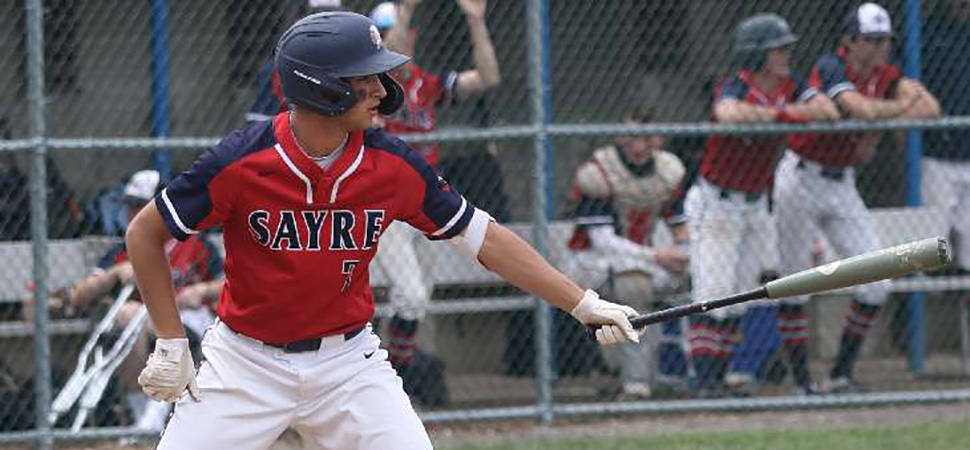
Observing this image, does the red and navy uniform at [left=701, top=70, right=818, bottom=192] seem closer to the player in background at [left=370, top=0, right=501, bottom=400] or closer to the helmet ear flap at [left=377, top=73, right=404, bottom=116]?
the player in background at [left=370, top=0, right=501, bottom=400]

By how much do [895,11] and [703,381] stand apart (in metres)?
2.54

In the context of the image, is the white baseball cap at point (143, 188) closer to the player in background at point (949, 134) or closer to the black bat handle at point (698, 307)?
the black bat handle at point (698, 307)

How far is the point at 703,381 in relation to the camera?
324 inches

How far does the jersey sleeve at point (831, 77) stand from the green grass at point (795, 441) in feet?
5.24

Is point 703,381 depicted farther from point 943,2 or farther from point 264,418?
point 264,418

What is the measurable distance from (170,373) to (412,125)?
366cm

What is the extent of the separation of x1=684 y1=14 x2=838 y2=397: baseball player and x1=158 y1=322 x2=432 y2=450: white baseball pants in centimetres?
377

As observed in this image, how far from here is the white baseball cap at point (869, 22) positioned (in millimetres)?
8117

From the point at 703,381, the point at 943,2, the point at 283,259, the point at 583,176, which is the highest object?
the point at 283,259

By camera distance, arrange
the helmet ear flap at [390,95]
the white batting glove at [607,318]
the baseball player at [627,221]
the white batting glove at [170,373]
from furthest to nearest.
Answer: the baseball player at [627,221] → the helmet ear flap at [390,95] → the white batting glove at [607,318] → the white batting glove at [170,373]

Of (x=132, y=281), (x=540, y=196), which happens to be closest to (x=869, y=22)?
(x=540, y=196)

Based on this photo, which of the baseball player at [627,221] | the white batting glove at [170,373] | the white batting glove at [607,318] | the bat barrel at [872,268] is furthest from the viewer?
the baseball player at [627,221]

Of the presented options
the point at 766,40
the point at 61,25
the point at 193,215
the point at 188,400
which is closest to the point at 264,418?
the point at 188,400

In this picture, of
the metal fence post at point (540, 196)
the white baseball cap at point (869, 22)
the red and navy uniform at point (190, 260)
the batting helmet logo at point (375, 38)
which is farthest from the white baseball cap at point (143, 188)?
the white baseball cap at point (869, 22)
